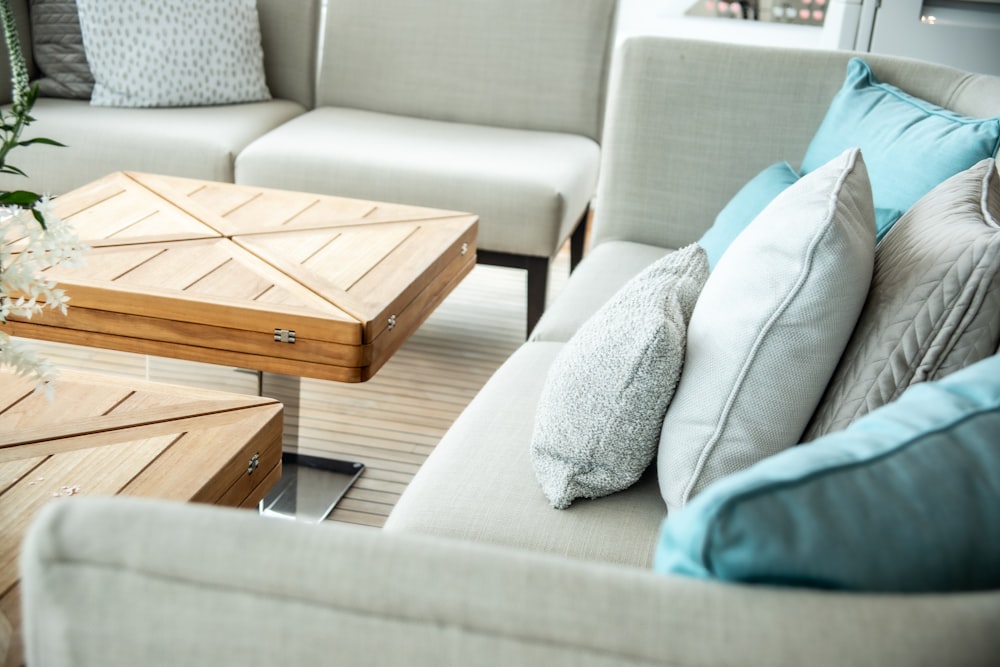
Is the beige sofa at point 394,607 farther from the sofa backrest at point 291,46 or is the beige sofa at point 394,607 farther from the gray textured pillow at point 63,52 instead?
the sofa backrest at point 291,46

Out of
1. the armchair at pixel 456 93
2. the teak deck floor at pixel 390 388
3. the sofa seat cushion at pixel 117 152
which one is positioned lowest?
the teak deck floor at pixel 390 388

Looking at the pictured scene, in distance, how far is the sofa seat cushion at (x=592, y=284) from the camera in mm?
1868

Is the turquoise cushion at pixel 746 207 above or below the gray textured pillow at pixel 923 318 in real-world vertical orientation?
below

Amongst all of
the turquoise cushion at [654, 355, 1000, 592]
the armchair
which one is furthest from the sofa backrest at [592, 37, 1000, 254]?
the turquoise cushion at [654, 355, 1000, 592]

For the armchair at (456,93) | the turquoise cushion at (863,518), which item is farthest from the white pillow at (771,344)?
the armchair at (456,93)

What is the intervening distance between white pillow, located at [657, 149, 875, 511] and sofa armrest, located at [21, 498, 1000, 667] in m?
0.46

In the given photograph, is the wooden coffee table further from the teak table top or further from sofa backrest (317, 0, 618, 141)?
sofa backrest (317, 0, 618, 141)

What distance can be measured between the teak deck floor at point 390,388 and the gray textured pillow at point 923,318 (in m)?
1.11

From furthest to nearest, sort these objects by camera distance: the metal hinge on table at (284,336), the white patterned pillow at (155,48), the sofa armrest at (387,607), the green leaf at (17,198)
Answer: the white patterned pillow at (155,48), the metal hinge on table at (284,336), the green leaf at (17,198), the sofa armrest at (387,607)

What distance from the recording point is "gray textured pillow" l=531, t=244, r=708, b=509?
115 cm

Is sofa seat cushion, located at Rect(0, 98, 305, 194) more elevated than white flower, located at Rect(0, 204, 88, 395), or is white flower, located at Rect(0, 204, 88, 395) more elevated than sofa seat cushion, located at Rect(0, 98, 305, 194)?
white flower, located at Rect(0, 204, 88, 395)

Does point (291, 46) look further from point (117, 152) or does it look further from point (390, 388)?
point (390, 388)

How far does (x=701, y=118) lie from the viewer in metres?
2.26

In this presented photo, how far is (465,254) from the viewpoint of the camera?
226 centimetres
